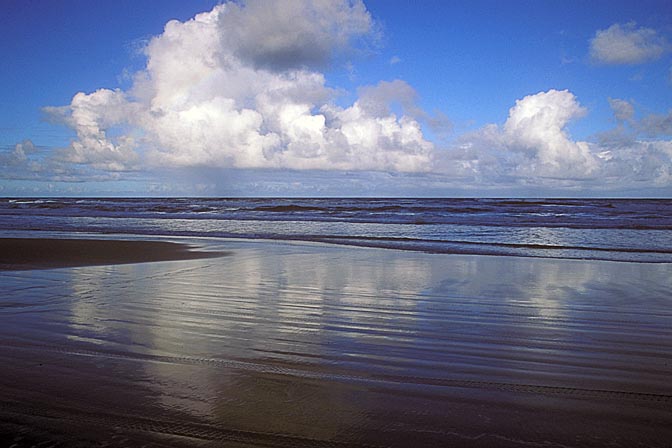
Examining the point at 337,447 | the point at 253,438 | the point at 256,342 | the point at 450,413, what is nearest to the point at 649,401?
the point at 450,413

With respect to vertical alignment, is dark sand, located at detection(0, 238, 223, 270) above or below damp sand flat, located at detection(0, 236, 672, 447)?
below

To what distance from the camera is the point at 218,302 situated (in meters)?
6.99

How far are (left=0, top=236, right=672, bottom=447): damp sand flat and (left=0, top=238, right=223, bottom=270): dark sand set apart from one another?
131 inches

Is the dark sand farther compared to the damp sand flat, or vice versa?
the dark sand

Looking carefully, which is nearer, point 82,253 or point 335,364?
point 335,364

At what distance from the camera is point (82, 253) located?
1355cm

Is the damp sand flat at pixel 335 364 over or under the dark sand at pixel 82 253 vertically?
over

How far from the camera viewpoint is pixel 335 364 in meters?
4.27

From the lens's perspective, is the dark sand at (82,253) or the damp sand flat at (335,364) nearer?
the damp sand flat at (335,364)

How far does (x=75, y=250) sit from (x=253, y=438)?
43.3 feet

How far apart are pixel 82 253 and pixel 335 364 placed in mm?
11446

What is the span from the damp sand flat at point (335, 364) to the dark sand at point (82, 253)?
3337mm

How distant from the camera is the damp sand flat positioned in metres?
3.04

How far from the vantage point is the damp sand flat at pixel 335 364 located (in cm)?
304
